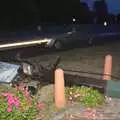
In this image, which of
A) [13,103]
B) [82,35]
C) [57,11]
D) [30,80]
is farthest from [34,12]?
[13,103]

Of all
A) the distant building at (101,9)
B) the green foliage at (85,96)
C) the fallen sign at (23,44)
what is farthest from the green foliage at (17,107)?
the distant building at (101,9)

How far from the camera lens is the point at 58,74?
28.8 ft

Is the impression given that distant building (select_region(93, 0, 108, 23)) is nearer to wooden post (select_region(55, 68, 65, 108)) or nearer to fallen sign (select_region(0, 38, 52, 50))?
fallen sign (select_region(0, 38, 52, 50))

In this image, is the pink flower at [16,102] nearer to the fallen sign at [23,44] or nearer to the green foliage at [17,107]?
the green foliage at [17,107]

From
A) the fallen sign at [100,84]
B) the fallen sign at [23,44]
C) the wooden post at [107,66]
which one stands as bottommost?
the fallen sign at [100,84]

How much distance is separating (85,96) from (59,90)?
87cm

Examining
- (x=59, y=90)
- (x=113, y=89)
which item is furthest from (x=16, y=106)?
(x=113, y=89)

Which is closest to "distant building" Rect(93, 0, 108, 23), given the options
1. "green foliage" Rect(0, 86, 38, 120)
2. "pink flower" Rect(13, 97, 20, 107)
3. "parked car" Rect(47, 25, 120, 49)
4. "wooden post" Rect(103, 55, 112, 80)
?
"parked car" Rect(47, 25, 120, 49)

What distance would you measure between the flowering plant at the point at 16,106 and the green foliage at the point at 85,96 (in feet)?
7.46

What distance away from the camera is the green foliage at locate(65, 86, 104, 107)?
932 centimetres

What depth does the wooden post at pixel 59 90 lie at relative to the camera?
877 centimetres

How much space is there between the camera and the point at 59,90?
8.88 m

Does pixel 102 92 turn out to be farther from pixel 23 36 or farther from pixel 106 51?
pixel 106 51

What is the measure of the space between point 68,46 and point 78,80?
484cm
